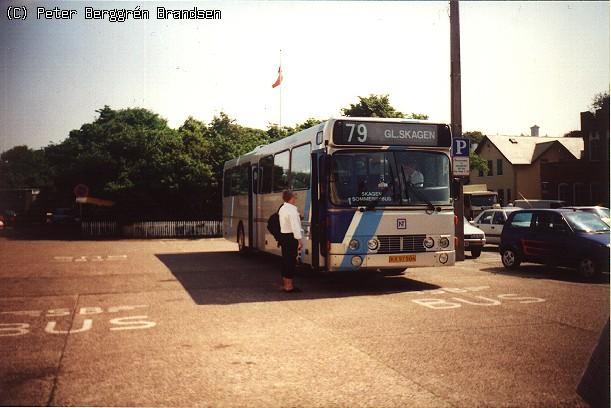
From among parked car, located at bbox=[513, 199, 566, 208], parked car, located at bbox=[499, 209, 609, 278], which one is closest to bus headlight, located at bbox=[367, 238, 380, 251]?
parked car, located at bbox=[499, 209, 609, 278]

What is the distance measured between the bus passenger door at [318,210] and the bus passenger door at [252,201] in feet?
18.7

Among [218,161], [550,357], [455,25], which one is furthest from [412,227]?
[218,161]

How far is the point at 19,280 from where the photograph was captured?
13.0m

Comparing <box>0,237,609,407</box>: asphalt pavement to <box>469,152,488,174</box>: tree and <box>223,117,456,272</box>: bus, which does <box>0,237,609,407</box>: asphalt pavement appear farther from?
<box>469,152,488,174</box>: tree

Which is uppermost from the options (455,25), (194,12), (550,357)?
(455,25)

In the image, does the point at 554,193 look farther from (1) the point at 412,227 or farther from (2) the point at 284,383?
(2) the point at 284,383

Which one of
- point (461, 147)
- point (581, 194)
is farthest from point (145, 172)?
point (581, 194)

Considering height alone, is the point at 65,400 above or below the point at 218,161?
below

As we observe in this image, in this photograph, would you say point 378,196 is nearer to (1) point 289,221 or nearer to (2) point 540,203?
(1) point 289,221

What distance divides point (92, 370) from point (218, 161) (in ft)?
102

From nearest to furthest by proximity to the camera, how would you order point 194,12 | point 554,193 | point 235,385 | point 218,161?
1. point 235,385
2. point 194,12
3. point 218,161
4. point 554,193

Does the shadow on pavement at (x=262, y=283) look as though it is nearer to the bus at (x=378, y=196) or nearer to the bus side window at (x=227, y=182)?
the bus at (x=378, y=196)

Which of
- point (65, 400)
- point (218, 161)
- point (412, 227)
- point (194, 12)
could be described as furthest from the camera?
point (218, 161)

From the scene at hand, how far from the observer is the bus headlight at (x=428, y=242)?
11.1m
